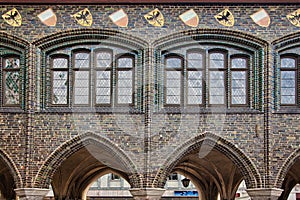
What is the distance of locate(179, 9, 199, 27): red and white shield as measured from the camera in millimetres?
22719

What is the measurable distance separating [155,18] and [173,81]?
204 cm

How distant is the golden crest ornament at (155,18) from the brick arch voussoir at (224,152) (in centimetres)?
373

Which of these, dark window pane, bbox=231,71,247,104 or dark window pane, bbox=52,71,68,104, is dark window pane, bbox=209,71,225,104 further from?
dark window pane, bbox=52,71,68,104

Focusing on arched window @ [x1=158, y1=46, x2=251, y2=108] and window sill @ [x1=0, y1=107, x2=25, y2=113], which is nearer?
window sill @ [x1=0, y1=107, x2=25, y2=113]

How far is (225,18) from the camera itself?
22.7 m

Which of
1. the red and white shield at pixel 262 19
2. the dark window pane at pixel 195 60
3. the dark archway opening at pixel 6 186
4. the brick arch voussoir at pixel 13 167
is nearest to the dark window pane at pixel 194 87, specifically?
the dark window pane at pixel 195 60

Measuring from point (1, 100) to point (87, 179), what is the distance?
8332 millimetres

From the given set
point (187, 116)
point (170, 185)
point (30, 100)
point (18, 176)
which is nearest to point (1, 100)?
point (30, 100)

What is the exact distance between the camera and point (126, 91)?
22.8 meters

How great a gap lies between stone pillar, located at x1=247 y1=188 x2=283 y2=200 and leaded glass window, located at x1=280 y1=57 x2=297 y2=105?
9.00 feet

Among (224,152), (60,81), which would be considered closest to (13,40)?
(60,81)

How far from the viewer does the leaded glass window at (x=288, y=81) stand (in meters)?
22.7

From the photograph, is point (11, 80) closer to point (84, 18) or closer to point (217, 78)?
point (84, 18)

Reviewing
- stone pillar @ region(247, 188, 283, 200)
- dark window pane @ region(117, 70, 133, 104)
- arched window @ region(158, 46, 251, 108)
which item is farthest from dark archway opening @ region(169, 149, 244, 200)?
dark window pane @ region(117, 70, 133, 104)
